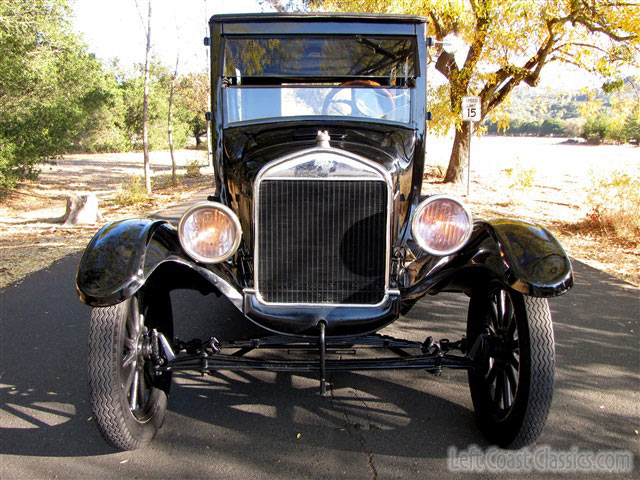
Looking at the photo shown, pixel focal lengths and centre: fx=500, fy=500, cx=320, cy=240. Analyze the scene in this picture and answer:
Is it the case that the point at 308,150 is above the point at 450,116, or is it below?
below

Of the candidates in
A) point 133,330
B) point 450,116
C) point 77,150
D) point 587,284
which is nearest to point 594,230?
point 587,284

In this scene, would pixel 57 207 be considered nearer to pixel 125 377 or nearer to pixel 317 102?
pixel 317 102

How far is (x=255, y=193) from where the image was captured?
2.74 metres

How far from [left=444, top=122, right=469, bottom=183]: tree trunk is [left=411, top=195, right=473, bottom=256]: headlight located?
1119cm

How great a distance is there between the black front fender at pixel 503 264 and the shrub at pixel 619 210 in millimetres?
6041

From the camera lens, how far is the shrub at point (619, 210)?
7742mm

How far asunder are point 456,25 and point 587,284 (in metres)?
7.48

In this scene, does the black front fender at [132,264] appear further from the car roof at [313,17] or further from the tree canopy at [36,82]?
the tree canopy at [36,82]

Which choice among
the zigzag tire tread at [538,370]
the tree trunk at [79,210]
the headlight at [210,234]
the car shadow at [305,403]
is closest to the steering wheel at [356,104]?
the headlight at [210,234]

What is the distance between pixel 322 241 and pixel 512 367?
4.03ft

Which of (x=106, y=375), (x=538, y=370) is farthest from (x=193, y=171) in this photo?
(x=538, y=370)

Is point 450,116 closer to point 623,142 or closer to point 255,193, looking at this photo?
point 255,193

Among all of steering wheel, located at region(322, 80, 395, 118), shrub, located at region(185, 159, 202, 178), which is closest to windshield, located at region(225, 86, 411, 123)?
steering wheel, located at region(322, 80, 395, 118)

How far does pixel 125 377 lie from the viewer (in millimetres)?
2582
